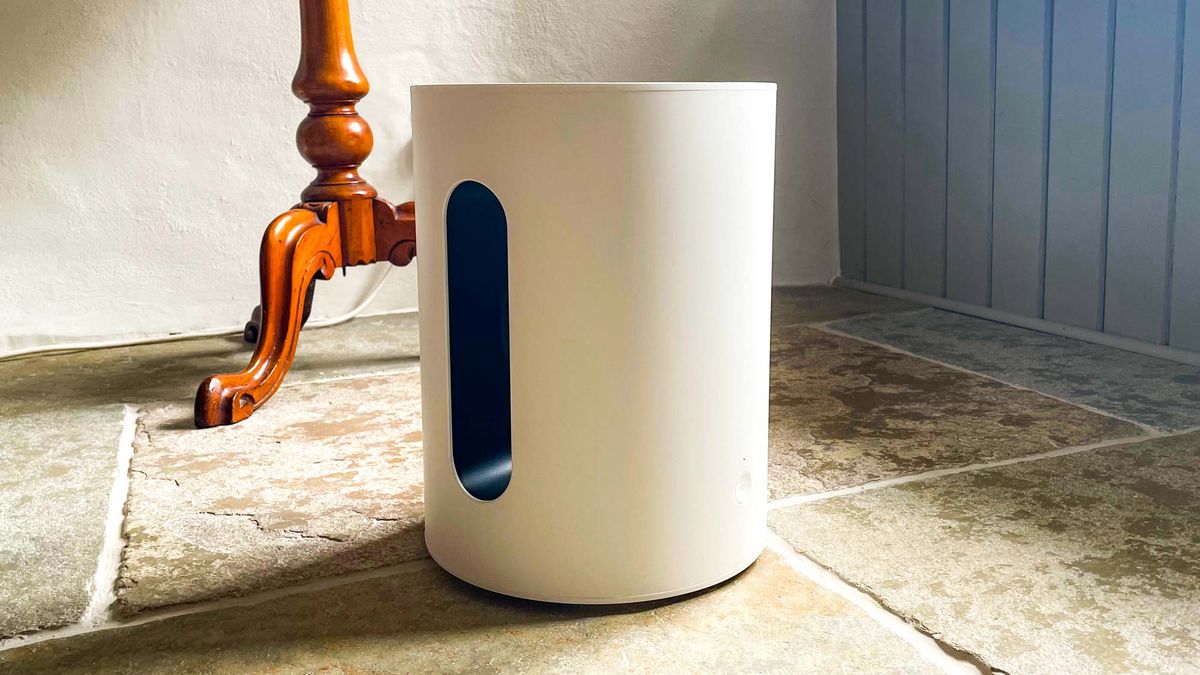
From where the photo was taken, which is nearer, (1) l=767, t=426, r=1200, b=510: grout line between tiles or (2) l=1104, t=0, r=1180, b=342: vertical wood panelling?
(1) l=767, t=426, r=1200, b=510: grout line between tiles

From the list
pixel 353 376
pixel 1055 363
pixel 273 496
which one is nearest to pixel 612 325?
pixel 273 496

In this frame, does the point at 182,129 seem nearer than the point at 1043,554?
No

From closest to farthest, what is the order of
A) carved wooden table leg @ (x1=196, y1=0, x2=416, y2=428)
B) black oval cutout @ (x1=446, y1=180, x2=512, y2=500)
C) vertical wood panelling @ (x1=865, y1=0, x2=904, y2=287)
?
black oval cutout @ (x1=446, y1=180, x2=512, y2=500), carved wooden table leg @ (x1=196, y1=0, x2=416, y2=428), vertical wood panelling @ (x1=865, y1=0, x2=904, y2=287)

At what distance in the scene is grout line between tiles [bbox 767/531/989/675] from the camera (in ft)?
2.40

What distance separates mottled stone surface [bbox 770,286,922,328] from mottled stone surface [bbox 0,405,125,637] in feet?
3.77

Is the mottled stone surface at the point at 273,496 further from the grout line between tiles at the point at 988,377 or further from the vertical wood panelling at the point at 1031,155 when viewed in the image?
the vertical wood panelling at the point at 1031,155

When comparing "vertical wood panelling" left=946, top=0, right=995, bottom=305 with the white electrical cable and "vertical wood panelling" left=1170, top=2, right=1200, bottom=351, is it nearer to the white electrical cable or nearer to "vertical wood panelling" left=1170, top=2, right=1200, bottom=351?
"vertical wood panelling" left=1170, top=2, right=1200, bottom=351

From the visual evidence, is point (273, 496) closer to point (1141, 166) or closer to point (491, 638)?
point (491, 638)

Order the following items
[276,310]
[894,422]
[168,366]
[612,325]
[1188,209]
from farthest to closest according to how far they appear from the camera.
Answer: [168,366] < [1188,209] < [276,310] < [894,422] < [612,325]

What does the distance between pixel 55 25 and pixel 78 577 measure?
1.26 meters

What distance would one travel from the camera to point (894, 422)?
1.31 m

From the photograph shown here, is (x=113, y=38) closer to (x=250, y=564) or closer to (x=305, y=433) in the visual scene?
(x=305, y=433)

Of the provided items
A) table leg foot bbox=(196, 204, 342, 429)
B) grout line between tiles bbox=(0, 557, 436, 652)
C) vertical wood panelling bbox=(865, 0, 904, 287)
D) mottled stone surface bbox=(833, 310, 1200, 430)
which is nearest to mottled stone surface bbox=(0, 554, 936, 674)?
grout line between tiles bbox=(0, 557, 436, 652)

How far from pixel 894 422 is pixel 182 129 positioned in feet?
4.39
